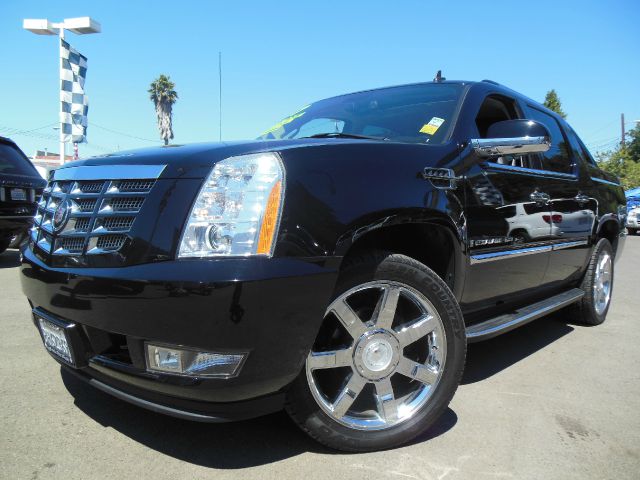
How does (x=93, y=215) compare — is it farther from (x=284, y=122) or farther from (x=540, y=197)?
(x=540, y=197)

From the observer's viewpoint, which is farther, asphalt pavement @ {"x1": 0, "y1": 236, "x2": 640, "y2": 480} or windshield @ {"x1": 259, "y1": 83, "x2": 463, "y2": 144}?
windshield @ {"x1": 259, "y1": 83, "x2": 463, "y2": 144}

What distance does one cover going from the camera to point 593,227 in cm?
423

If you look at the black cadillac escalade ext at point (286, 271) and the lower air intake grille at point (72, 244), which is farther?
the lower air intake grille at point (72, 244)

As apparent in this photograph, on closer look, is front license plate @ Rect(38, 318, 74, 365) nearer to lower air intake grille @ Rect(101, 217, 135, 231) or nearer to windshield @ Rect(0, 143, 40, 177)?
lower air intake grille @ Rect(101, 217, 135, 231)

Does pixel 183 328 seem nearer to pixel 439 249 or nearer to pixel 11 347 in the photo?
pixel 439 249

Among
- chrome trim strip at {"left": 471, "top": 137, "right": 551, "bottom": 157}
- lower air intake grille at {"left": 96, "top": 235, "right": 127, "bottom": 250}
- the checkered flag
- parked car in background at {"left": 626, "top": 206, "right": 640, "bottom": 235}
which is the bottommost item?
parked car in background at {"left": 626, "top": 206, "right": 640, "bottom": 235}

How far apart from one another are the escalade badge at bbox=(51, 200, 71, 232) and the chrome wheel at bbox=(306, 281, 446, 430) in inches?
46.5

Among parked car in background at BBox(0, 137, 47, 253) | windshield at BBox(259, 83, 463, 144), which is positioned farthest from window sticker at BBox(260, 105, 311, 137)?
parked car in background at BBox(0, 137, 47, 253)

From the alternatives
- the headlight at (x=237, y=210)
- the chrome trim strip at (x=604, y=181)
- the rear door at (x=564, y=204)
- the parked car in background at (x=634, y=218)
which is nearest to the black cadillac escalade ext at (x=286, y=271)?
the headlight at (x=237, y=210)

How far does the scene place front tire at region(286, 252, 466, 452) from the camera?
2023 millimetres

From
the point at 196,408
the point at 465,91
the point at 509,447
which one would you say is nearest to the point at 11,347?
the point at 196,408

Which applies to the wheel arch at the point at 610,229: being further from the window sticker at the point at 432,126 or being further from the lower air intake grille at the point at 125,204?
the lower air intake grille at the point at 125,204

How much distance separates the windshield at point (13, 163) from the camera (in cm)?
644

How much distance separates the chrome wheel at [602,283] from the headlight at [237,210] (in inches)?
150
